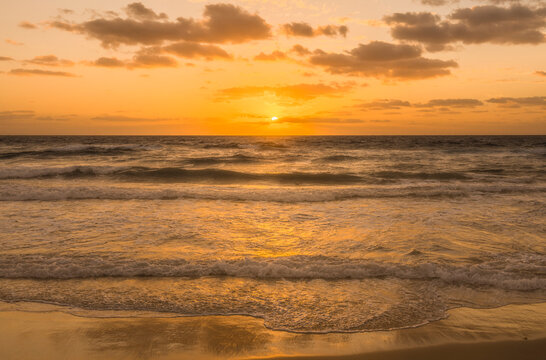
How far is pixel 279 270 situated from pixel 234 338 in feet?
6.55

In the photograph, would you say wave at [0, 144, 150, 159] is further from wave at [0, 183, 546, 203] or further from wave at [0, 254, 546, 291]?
wave at [0, 254, 546, 291]

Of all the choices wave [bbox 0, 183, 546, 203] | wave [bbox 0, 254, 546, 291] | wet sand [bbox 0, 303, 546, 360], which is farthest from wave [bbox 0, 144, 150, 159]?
wet sand [bbox 0, 303, 546, 360]

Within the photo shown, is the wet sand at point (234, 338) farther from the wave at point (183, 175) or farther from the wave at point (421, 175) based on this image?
the wave at point (421, 175)

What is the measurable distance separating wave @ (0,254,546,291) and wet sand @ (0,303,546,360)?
1120 millimetres

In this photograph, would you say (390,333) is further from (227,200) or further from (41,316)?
(227,200)

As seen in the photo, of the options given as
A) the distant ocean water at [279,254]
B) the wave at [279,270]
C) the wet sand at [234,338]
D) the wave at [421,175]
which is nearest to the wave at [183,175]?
the wave at [421,175]

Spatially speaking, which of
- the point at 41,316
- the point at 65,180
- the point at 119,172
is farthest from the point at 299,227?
the point at 119,172

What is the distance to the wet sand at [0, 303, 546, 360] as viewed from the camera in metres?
3.85

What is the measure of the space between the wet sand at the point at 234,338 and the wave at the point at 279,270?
1120 mm

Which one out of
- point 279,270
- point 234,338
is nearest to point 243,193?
point 279,270

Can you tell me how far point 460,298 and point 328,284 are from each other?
1861mm

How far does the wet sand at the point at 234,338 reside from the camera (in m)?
3.85

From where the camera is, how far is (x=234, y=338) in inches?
164

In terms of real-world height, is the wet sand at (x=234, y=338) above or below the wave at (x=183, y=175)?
below
